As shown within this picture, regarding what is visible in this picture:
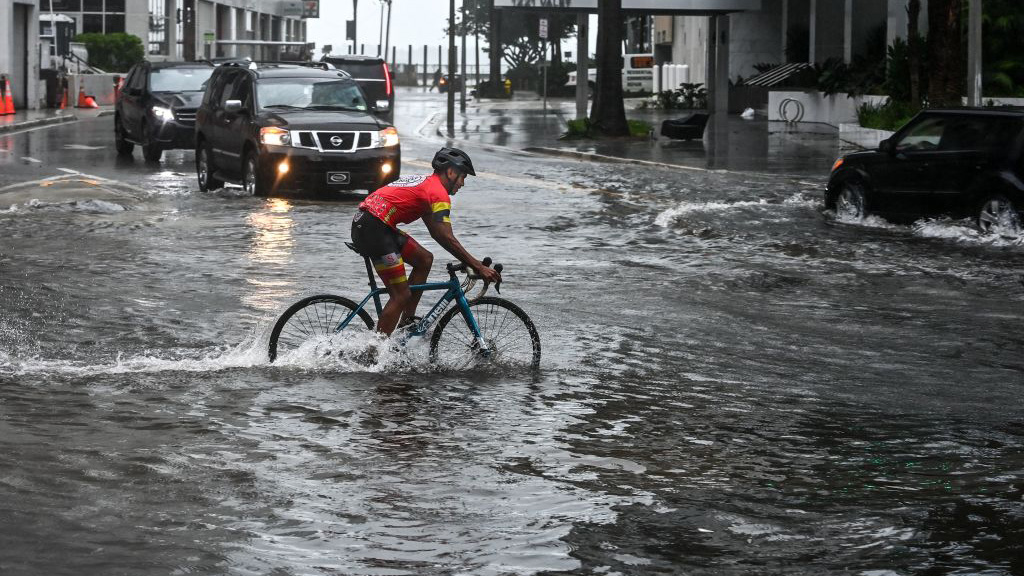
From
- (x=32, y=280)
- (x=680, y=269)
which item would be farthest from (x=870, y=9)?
(x=32, y=280)

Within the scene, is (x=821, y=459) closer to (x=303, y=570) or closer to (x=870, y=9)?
(x=303, y=570)

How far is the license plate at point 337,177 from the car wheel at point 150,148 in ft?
29.7

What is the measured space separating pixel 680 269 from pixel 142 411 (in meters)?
7.73

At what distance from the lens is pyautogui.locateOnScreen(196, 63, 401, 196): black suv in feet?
72.2

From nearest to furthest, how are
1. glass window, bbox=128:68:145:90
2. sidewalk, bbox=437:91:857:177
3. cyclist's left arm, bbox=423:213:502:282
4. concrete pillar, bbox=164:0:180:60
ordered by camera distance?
cyclist's left arm, bbox=423:213:502:282, sidewalk, bbox=437:91:857:177, glass window, bbox=128:68:145:90, concrete pillar, bbox=164:0:180:60

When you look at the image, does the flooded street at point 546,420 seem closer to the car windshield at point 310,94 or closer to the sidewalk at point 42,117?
the car windshield at point 310,94

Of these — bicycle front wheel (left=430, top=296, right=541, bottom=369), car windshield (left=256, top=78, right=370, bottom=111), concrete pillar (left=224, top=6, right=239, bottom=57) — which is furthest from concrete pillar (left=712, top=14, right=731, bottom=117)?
concrete pillar (left=224, top=6, right=239, bottom=57)

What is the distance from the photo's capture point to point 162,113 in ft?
98.0

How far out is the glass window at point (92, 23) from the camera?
7512 centimetres

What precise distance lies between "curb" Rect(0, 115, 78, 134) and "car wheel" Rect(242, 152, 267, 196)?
1748cm

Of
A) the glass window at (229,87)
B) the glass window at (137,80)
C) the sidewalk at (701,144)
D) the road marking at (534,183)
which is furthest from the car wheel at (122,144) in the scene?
the sidewalk at (701,144)

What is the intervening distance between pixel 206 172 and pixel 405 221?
15.1m

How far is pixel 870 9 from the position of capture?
164ft

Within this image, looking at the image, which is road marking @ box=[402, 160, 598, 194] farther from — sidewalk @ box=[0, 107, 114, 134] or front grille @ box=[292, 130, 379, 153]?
sidewalk @ box=[0, 107, 114, 134]
